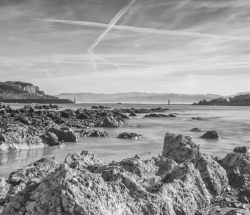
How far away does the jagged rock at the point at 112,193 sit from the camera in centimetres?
402

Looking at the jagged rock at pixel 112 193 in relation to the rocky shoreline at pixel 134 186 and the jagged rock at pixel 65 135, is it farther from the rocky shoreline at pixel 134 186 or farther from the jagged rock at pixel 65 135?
the jagged rock at pixel 65 135

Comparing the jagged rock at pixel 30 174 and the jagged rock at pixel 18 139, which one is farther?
the jagged rock at pixel 18 139

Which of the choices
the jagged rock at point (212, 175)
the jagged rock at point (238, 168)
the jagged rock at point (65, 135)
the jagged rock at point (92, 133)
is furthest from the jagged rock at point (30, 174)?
the jagged rock at point (92, 133)

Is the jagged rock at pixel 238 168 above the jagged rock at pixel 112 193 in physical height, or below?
below

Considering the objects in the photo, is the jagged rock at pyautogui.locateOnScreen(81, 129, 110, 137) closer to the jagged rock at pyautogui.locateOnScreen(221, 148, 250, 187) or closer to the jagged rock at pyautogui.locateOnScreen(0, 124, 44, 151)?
the jagged rock at pyautogui.locateOnScreen(0, 124, 44, 151)

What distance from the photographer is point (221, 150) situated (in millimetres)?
15562

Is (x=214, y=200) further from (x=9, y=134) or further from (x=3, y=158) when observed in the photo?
(x=9, y=134)

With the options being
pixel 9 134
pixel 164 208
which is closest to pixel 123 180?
pixel 164 208

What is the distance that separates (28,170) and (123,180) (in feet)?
9.22

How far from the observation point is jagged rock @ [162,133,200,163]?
372 inches

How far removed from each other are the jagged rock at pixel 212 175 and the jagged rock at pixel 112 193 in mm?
830

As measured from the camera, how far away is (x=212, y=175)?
7.78m

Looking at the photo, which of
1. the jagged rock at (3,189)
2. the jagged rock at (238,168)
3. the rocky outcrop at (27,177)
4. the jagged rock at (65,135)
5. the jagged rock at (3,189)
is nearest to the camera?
the rocky outcrop at (27,177)

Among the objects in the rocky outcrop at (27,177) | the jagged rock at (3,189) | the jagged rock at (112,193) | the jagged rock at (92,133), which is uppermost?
the jagged rock at (112,193)
